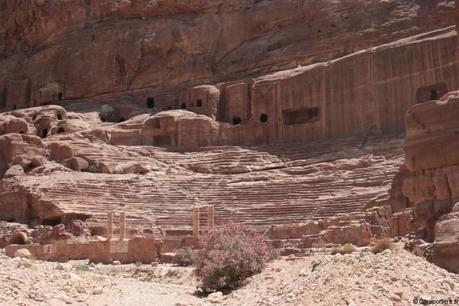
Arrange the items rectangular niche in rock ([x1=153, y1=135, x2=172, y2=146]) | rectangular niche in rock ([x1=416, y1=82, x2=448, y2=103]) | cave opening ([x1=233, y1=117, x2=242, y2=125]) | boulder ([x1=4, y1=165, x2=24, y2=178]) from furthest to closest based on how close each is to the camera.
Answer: cave opening ([x1=233, y1=117, x2=242, y2=125])
rectangular niche in rock ([x1=153, y1=135, x2=172, y2=146])
boulder ([x1=4, y1=165, x2=24, y2=178])
rectangular niche in rock ([x1=416, y1=82, x2=448, y2=103])

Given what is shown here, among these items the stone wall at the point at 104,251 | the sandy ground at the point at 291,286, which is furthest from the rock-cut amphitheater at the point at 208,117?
the sandy ground at the point at 291,286

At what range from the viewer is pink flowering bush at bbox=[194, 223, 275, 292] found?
57.5 ft

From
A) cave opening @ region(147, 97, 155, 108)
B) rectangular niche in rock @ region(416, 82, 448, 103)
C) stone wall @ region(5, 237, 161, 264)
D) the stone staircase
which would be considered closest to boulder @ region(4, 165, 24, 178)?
the stone staircase

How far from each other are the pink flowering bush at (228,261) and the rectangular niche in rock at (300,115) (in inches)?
911

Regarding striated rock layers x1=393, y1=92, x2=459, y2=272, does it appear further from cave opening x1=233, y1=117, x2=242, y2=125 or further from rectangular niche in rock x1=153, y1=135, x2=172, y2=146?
cave opening x1=233, y1=117, x2=242, y2=125

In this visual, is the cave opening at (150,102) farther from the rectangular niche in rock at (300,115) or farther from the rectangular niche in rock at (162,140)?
the rectangular niche in rock at (300,115)

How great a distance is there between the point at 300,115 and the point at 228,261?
85.8ft

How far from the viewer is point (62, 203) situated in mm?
35344

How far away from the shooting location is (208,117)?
45188 mm

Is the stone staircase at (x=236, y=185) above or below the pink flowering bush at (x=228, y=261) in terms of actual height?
above

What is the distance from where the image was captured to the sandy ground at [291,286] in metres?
10.9

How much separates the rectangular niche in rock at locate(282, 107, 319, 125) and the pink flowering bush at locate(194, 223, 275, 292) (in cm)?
2315

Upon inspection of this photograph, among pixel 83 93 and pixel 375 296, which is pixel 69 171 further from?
pixel 375 296

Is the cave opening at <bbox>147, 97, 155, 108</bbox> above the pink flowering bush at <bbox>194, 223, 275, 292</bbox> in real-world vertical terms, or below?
above
